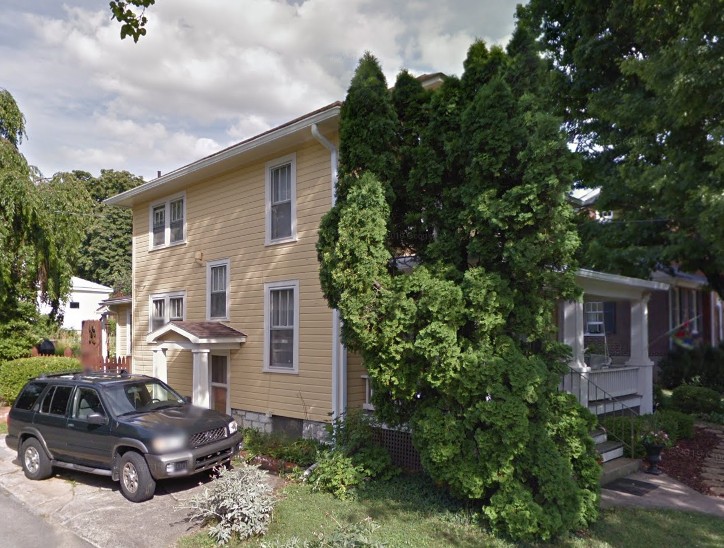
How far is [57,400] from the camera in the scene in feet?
28.5

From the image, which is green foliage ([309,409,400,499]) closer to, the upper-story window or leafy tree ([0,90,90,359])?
the upper-story window

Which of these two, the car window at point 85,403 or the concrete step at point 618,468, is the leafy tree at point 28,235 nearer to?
the car window at point 85,403

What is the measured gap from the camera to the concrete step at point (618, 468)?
324 inches

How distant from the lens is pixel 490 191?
6473 mm

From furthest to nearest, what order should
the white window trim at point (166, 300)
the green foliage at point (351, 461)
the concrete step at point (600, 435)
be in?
the white window trim at point (166, 300) < the concrete step at point (600, 435) < the green foliage at point (351, 461)

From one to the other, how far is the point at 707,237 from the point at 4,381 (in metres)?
17.1

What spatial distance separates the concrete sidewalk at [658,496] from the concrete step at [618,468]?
0.08 meters

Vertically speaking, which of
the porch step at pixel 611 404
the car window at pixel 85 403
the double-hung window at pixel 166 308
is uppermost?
the double-hung window at pixel 166 308

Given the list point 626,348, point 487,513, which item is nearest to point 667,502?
point 487,513

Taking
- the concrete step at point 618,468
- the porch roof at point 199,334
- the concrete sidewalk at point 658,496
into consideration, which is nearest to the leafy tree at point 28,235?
the porch roof at point 199,334

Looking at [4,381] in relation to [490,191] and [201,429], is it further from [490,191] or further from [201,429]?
[490,191]

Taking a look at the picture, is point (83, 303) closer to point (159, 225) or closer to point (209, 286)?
point (159, 225)

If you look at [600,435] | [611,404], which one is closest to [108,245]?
[611,404]

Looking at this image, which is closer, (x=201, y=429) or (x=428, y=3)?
(x=201, y=429)
